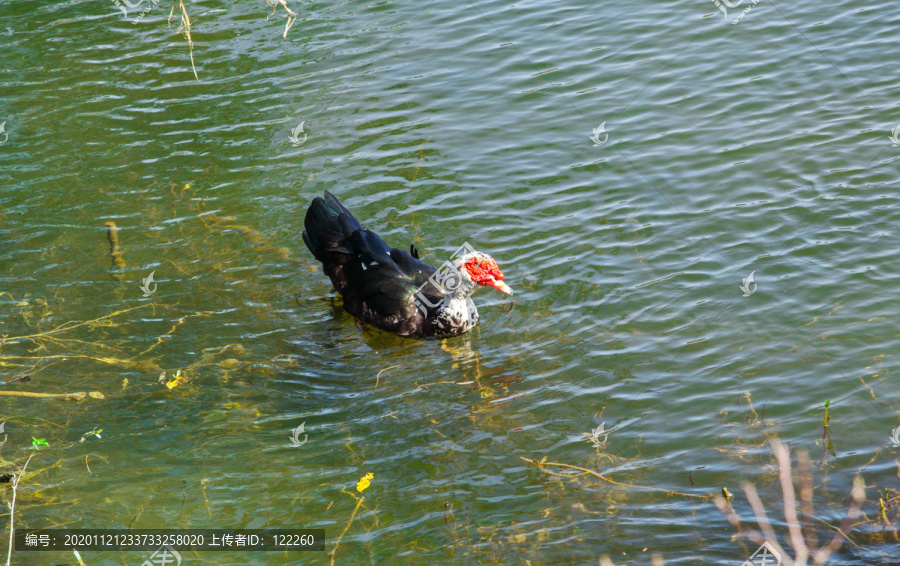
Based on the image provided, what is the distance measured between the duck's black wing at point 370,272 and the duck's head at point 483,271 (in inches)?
15.4

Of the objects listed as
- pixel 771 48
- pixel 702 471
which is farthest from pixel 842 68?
pixel 702 471

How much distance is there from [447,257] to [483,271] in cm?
99

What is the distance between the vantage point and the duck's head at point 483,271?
7.25 metres

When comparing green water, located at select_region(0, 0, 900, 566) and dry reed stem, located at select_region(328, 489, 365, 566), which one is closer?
dry reed stem, located at select_region(328, 489, 365, 566)

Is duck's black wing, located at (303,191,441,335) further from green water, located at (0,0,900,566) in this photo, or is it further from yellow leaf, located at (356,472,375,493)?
yellow leaf, located at (356,472,375,493)

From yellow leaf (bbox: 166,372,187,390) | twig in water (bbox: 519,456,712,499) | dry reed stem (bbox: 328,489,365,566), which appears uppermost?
yellow leaf (bbox: 166,372,187,390)

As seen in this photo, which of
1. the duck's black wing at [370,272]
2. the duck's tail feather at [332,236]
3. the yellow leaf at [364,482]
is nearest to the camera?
the yellow leaf at [364,482]

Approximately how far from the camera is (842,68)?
9.98m

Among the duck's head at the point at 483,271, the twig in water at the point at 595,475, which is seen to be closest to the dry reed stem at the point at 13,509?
the twig in water at the point at 595,475

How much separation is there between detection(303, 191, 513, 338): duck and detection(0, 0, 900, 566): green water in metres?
0.21

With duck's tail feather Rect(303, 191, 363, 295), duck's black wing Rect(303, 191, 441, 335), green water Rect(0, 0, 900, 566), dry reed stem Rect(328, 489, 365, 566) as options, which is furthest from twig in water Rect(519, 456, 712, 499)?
duck's tail feather Rect(303, 191, 363, 295)

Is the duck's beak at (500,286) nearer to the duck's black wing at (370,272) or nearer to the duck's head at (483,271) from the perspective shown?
the duck's head at (483,271)

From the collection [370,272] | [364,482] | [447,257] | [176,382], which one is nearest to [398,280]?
[370,272]

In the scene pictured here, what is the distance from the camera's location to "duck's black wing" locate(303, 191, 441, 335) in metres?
7.53
